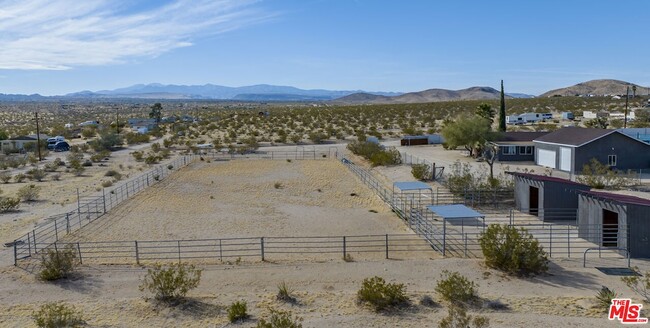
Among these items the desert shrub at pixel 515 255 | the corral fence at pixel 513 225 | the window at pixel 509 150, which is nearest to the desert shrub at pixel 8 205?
the corral fence at pixel 513 225

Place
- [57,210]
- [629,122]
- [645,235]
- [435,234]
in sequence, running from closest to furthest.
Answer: [645,235] → [435,234] → [57,210] → [629,122]

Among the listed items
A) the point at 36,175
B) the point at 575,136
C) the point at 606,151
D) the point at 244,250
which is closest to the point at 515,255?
the point at 244,250

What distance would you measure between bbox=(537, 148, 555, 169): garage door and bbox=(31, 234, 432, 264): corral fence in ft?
68.1

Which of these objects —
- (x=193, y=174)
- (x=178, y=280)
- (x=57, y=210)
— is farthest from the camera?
(x=193, y=174)

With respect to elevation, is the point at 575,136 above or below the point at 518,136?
above

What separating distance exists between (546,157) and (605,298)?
26502 millimetres

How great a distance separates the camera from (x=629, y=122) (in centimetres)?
6431

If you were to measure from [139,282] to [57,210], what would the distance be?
13736 mm

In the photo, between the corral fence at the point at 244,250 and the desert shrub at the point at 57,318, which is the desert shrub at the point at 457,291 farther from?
the desert shrub at the point at 57,318

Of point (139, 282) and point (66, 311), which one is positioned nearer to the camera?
point (66, 311)

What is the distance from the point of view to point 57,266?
16.2 metres

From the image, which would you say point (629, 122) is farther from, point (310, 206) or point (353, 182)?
point (310, 206)

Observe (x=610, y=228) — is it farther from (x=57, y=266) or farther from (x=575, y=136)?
(x=575, y=136)

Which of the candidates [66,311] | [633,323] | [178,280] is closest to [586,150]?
[633,323]
